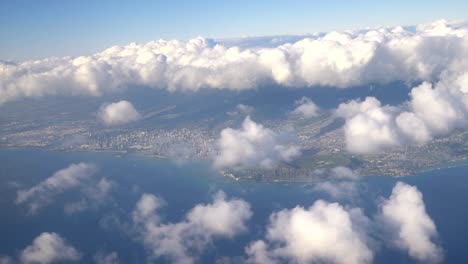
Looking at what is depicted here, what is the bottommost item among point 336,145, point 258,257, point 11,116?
point 258,257

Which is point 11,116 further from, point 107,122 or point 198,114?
point 198,114

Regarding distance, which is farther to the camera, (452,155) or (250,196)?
(452,155)

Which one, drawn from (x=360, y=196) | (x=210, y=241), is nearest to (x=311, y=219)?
(x=210, y=241)

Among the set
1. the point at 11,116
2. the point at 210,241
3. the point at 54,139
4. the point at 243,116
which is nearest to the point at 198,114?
the point at 243,116

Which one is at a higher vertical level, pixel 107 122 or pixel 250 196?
pixel 107 122

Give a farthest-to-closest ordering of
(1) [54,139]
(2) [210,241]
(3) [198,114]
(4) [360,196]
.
A: (3) [198,114]
(1) [54,139]
(4) [360,196]
(2) [210,241]

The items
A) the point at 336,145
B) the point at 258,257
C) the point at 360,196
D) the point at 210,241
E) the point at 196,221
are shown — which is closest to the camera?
the point at 258,257

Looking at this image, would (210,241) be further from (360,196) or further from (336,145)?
(336,145)
